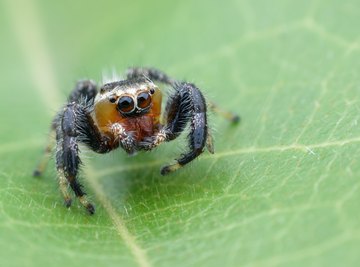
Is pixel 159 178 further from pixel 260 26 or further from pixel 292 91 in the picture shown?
pixel 260 26

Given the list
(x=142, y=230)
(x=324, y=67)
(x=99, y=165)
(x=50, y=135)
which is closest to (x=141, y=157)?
(x=99, y=165)

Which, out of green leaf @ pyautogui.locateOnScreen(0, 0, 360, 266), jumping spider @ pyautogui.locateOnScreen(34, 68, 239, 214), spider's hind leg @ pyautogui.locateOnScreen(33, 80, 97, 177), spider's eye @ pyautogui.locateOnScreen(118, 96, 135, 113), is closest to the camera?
green leaf @ pyautogui.locateOnScreen(0, 0, 360, 266)

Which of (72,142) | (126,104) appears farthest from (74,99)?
(72,142)

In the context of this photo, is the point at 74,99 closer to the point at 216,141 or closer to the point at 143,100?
the point at 143,100

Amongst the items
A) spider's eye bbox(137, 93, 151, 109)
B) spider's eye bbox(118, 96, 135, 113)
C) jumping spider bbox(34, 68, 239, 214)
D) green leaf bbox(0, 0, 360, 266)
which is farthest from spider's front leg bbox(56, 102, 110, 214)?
spider's eye bbox(137, 93, 151, 109)

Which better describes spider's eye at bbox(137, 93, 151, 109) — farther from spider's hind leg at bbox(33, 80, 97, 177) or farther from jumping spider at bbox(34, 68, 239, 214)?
spider's hind leg at bbox(33, 80, 97, 177)

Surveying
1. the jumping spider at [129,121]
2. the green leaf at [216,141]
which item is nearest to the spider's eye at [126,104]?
the jumping spider at [129,121]
